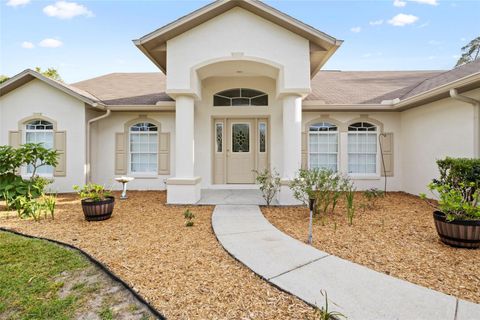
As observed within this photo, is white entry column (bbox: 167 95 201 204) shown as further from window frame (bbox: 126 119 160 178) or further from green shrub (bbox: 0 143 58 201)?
green shrub (bbox: 0 143 58 201)

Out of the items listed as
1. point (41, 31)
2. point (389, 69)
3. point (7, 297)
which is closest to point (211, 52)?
point (7, 297)

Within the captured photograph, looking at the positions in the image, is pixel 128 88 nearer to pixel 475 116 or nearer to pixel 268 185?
pixel 268 185

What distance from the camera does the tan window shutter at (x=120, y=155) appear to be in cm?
952

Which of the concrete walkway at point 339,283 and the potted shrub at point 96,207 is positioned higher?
the potted shrub at point 96,207

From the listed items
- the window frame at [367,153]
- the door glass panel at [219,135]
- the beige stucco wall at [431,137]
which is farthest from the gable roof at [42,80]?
the beige stucco wall at [431,137]

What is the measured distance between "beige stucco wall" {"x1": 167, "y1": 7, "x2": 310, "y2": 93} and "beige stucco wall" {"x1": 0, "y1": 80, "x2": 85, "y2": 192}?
4452mm

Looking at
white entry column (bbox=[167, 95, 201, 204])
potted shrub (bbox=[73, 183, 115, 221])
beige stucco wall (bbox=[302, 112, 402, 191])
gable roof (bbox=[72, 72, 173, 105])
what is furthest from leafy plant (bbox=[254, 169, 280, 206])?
gable roof (bbox=[72, 72, 173, 105])

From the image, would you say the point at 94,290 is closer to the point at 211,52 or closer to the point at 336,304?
the point at 336,304

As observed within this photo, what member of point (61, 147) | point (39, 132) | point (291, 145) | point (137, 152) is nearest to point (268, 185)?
point (291, 145)

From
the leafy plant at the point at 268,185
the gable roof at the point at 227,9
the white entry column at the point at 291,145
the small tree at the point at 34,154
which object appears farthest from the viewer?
the white entry column at the point at 291,145

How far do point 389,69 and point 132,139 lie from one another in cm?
1312

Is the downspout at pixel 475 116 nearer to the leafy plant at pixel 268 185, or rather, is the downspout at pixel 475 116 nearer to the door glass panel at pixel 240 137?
the leafy plant at pixel 268 185

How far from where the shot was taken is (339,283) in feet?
9.03

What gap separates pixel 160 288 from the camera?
8.92 feet
